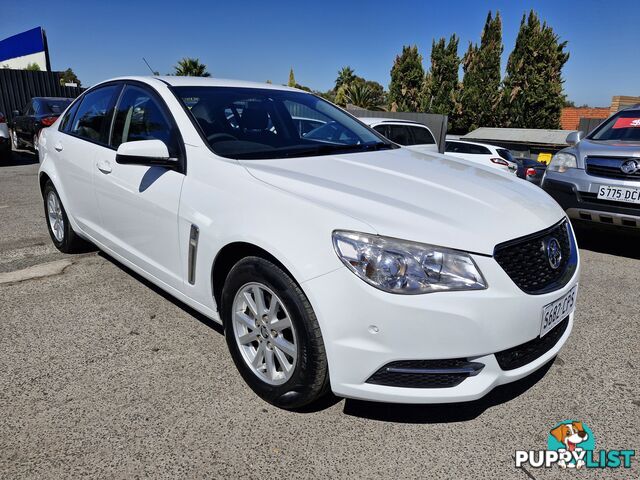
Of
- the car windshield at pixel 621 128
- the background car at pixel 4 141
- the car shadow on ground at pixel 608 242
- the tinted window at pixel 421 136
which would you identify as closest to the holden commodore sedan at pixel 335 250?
the car shadow on ground at pixel 608 242

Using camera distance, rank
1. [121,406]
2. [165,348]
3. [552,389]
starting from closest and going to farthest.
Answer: [121,406], [552,389], [165,348]

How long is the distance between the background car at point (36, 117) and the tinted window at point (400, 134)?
301 inches

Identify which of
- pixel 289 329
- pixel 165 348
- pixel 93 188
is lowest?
pixel 165 348

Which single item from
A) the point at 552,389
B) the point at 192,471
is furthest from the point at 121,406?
the point at 552,389

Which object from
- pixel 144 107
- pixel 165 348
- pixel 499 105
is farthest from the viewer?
pixel 499 105

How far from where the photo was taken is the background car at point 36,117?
11.0 meters

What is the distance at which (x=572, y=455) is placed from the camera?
6.85ft

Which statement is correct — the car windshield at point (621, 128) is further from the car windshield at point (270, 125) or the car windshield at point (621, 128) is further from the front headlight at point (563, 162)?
the car windshield at point (270, 125)

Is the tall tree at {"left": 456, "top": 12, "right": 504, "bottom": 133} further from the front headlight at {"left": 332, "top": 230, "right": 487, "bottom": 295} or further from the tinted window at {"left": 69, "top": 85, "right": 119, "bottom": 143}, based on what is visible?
the front headlight at {"left": 332, "top": 230, "right": 487, "bottom": 295}

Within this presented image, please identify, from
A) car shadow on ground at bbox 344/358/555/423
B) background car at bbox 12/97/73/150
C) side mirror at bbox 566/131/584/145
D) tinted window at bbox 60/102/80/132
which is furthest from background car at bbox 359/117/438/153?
background car at bbox 12/97/73/150

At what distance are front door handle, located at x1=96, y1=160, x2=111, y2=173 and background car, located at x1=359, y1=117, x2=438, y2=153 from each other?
5.60 meters

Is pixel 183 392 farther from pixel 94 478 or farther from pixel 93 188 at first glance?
pixel 93 188

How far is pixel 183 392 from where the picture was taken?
2.44 m

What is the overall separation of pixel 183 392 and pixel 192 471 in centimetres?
57
